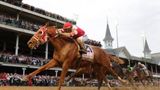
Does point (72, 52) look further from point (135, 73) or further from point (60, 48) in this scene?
point (135, 73)

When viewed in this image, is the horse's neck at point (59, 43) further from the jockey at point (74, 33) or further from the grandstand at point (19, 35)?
the grandstand at point (19, 35)

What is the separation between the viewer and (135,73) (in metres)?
22.5

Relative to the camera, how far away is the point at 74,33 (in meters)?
9.35

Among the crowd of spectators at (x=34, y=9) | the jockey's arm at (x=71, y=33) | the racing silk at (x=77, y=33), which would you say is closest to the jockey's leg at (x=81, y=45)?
the racing silk at (x=77, y=33)

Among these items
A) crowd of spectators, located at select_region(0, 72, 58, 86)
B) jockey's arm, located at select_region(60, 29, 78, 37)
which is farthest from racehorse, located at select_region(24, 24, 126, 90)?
crowd of spectators, located at select_region(0, 72, 58, 86)

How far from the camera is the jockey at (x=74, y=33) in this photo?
9219 millimetres

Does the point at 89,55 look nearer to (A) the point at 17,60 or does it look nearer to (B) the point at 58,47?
(B) the point at 58,47

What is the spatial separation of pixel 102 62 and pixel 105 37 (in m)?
121

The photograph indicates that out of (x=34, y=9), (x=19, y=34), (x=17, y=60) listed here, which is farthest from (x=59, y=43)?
(x=34, y=9)

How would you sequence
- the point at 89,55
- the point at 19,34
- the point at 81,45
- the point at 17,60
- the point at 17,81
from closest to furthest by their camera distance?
the point at 81,45
the point at 89,55
the point at 17,81
the point at 17,60
the point at 19,34

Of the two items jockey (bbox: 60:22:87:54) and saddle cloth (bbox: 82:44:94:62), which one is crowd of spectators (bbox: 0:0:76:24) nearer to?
saddle cloth (bbox: 82:44:94:62)

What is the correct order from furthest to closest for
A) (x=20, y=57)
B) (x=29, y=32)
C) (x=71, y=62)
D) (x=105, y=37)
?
1. (x=105, y=37)
2. (x=29, y=32)
3. (x=20, y=57)
4. (x=71, y=62)

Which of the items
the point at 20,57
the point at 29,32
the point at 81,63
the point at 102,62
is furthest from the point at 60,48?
the point at 29,32

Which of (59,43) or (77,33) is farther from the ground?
(77,33)
